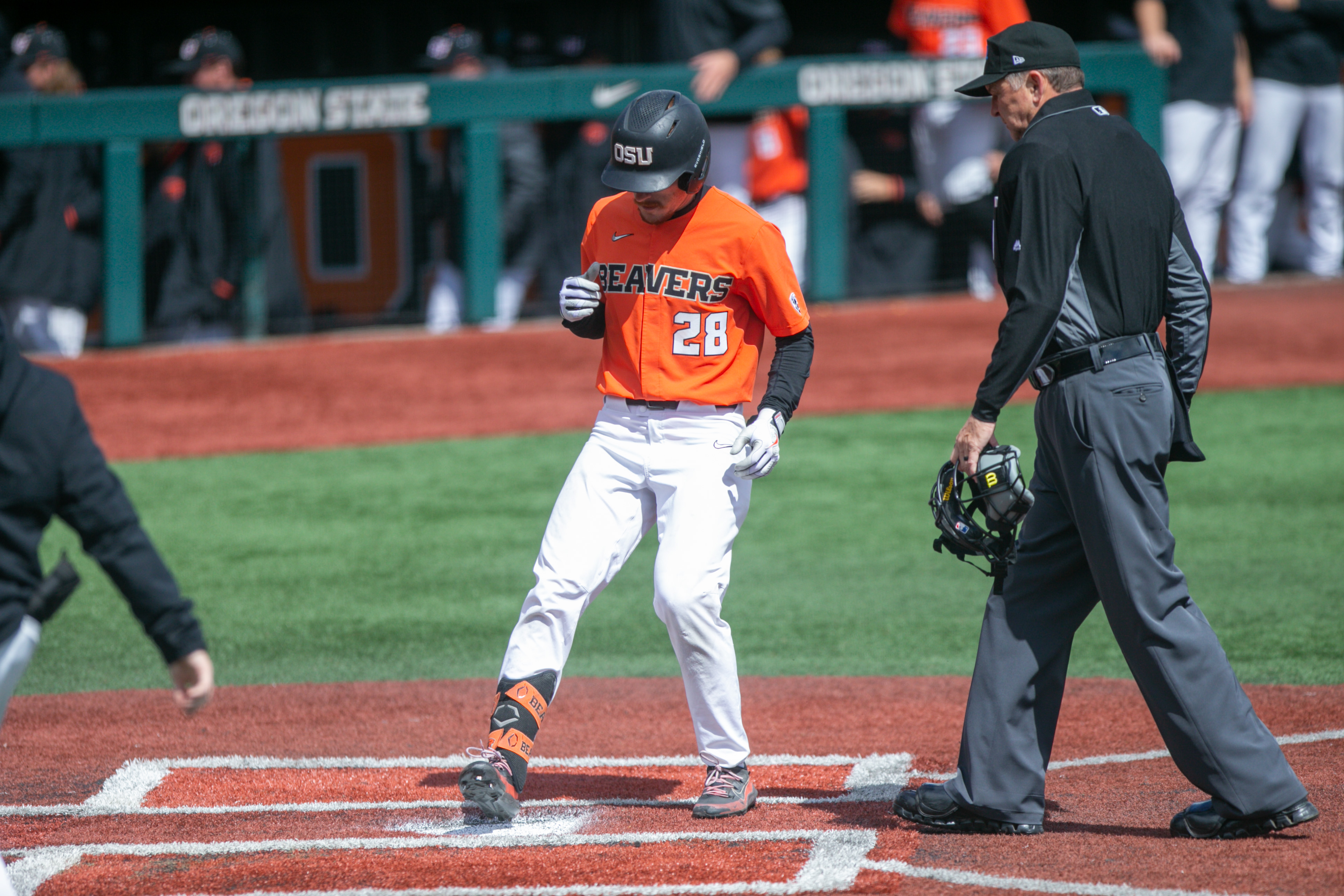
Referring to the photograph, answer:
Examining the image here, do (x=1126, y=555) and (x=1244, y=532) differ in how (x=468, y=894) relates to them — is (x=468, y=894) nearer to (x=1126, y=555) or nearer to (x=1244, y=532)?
(x=1126, y=555)

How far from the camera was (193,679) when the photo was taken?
123 inches

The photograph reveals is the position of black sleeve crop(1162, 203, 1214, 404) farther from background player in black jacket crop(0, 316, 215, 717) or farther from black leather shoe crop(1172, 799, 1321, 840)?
background player in black jacket crop(0, 316, 215, 717)

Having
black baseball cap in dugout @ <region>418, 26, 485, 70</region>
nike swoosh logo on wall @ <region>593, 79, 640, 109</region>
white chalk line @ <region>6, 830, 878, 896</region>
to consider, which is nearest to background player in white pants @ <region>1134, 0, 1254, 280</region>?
nike swoosh logo on wall @ <region>593, 79, 640, 109</region>

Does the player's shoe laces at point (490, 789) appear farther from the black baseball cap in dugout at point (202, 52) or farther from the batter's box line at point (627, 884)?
the black baseball cap in dugout at point (202, 52)

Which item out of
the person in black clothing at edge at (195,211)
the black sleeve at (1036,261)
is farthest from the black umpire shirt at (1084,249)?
the person in black clothing at edge at (195,211)

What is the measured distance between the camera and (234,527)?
8.19m

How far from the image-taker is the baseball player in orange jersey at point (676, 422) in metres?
4.11

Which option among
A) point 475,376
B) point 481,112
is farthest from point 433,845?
point 481,112

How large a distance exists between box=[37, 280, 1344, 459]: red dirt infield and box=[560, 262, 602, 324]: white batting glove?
5734mm

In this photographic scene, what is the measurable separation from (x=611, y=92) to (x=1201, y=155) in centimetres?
419

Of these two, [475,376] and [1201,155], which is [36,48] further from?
[1201,155]

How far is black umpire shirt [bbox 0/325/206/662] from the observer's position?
2924mm

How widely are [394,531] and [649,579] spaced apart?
1479 mm

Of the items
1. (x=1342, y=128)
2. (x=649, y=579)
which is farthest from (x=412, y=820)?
(x=1342, y=128)
